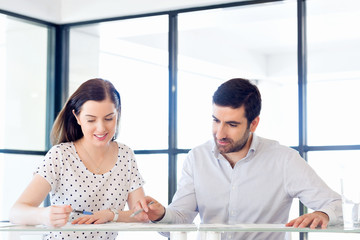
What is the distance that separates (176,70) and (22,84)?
1.11m

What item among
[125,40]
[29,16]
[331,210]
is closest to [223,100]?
[331,210]

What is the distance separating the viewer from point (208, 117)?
430 centimetres

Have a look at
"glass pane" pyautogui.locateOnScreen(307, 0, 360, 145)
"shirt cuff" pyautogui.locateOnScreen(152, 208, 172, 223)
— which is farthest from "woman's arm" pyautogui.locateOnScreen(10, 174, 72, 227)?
"glass pane" pyautogui.locateOnScreen(307, 0, 360, 145)

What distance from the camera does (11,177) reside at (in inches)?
174

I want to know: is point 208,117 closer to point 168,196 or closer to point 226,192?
point 168,196

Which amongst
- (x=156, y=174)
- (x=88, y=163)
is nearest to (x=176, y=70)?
(x=156, y=174)

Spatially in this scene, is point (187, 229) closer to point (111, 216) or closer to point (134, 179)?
point (111, 216)

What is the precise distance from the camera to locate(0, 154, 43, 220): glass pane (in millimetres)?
4348

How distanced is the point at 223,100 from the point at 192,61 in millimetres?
1611

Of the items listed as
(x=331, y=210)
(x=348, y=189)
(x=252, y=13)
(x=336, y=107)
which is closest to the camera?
(x=348, y=189)

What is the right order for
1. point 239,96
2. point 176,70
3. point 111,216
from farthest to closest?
1. point 176,70
2. point 239,96
3. point 111,216

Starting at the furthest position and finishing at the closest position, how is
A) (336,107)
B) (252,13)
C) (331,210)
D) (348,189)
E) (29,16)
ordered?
(29,16), (252,13), (336,107), (331,210), (348,189)

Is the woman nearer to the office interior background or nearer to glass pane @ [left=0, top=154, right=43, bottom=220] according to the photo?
the office interior background

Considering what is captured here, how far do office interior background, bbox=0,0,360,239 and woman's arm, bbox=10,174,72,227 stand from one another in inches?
48.6
